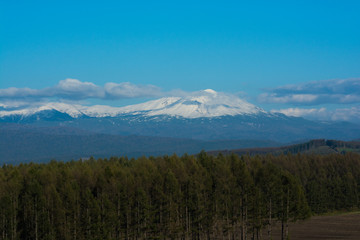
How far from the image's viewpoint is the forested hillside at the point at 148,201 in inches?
3300

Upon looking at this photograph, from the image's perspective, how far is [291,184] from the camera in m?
93.8

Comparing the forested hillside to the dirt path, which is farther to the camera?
the dirt path

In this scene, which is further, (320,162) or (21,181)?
(320,162)

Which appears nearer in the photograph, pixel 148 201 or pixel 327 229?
pixel 148 201

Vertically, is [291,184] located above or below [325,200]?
above

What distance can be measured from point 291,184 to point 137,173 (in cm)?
2970

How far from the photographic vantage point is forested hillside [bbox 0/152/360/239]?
8381 cm

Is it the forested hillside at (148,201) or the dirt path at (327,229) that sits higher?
the forested hillside at (148,201)

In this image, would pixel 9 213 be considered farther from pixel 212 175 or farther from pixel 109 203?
pixel 212 175

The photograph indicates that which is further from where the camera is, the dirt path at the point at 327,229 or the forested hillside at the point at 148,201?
the dirt path at the point at 327,229

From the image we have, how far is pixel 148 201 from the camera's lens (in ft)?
313

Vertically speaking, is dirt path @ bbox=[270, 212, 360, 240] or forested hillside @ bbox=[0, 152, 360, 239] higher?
forested hillside @ bbox=[0, 152, 360, 239]

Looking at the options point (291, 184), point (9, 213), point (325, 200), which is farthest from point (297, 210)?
point (325, 200)

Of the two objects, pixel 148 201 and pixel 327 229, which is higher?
pixel 148 201
